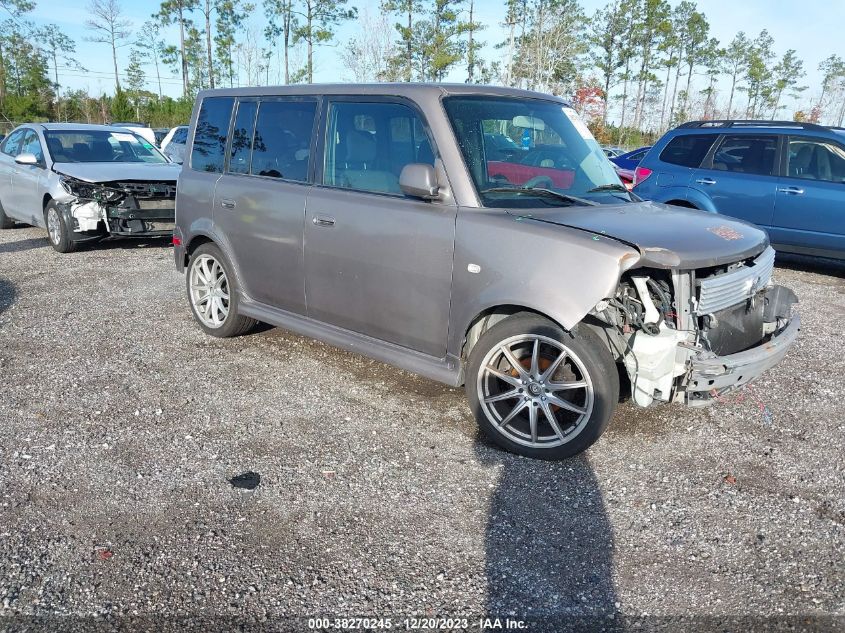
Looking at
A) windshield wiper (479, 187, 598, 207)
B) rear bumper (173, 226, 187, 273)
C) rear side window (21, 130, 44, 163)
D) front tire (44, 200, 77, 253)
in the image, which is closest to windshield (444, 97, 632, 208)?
windshield wiper (479, 187, 598, 207)

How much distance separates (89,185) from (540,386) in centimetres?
796

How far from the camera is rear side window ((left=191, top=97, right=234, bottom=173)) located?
5.33 m

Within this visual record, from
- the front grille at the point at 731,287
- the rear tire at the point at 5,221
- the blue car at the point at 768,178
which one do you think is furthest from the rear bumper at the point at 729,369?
the rear tire at the point at 5,221

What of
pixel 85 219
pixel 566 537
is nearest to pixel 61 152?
pixel 85 219

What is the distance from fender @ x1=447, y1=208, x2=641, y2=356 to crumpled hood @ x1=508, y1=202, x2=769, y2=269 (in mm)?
110

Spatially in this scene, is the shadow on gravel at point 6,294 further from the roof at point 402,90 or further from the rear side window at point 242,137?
the roof at point 402,90

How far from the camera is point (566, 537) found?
119 inches

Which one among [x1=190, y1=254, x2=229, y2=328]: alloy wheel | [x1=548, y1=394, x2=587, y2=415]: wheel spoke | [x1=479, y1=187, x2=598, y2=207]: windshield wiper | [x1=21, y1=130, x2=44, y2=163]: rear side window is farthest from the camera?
[x1=21, y1=130, x2=44, y2=163]: rear side window

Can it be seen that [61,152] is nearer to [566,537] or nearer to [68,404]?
[68,404]

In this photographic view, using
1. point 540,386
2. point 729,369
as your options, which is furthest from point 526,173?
point 729,369

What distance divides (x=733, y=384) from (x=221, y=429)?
3012 millimetres

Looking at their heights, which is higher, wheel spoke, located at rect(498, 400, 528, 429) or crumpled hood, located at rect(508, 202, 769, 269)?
crumpled hood, located at rect(508, 202, 769, 269)

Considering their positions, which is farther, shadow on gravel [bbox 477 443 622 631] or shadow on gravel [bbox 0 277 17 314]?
shadow on gravel [bbox 0 277 17 314]

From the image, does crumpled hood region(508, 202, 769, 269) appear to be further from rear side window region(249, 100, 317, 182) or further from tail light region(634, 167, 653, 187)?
tail light region(634, 167, 653, 187)
